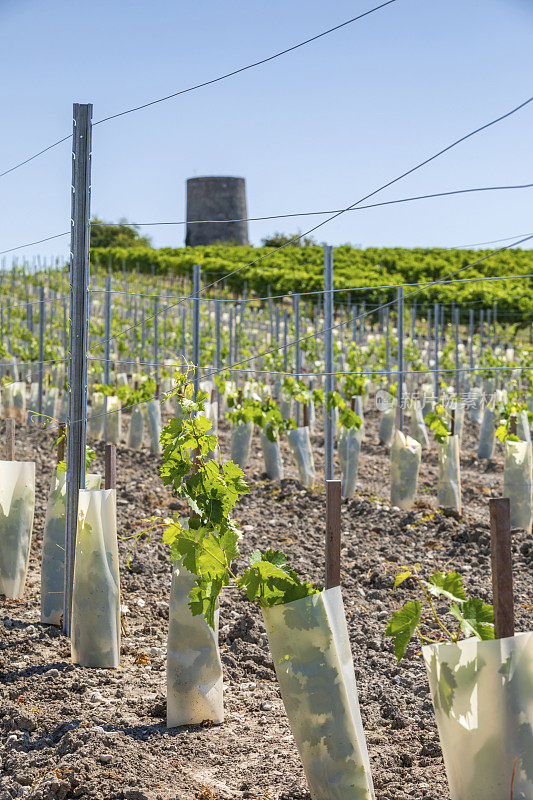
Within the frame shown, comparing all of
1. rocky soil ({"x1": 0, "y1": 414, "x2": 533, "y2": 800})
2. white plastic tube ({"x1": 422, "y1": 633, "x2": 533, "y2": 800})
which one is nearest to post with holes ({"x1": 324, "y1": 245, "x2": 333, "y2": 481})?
rocky soil ({"x1": 0, "y1": 414, "x2": 533, "y2": 800})

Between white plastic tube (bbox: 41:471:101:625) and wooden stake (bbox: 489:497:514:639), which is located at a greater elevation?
wooden stake (bbox: 489:497:514:639)

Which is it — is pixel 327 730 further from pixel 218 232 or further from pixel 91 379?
pixel 218 232

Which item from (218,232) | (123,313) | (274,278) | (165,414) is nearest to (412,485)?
(165,414)

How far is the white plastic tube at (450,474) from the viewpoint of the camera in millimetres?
6449

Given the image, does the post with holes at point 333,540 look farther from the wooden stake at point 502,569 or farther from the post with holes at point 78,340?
the post with holes at point 78,340

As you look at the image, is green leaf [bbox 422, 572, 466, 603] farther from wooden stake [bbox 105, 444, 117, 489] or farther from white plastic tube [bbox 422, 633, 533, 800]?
wooden stake [bbox 105, 444, 117, 489]

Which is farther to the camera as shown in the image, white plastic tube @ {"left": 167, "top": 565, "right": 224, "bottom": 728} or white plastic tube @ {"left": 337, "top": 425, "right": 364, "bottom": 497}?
white plastic tube @ {"left": 337, "top": 425, "right": 364, "bottom": 497}

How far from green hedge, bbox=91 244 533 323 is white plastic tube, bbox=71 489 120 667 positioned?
20.7m

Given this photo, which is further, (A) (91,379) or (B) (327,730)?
(A) (91,379)

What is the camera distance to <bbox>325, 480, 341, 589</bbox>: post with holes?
222 cm

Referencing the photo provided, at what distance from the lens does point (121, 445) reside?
10.0 m

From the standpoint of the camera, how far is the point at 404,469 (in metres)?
6.56

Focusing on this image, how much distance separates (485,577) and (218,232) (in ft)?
145

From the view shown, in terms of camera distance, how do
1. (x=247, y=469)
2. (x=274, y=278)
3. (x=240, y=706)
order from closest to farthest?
(x=240, y=706) < (x=247, y=469) < (x=274, y=278)
